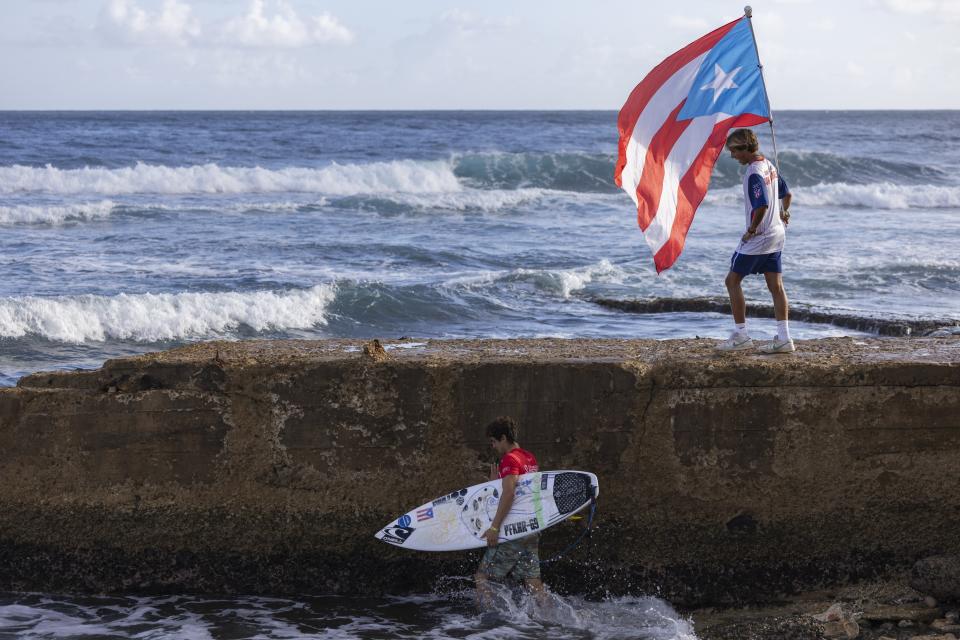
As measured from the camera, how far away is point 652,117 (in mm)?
7277

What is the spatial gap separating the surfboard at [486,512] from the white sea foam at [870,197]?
79.3 ft

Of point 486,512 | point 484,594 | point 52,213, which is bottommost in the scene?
point 484,594

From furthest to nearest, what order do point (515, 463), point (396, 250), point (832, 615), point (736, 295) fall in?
point (396, 250) < point (736, 295) < point (515, 463) < point (832, 615)

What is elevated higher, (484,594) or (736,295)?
(736,295)

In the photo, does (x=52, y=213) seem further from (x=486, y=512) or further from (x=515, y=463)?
(x=515, y=463)

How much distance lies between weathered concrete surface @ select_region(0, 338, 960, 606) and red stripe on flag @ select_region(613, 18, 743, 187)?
6.10 feet

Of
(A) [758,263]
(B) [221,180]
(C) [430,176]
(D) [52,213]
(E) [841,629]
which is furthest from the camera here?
(C) [430,176]

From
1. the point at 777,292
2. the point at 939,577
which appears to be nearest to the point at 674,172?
the point at 777,292

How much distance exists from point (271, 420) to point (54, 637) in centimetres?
162

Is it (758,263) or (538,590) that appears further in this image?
(758,263)

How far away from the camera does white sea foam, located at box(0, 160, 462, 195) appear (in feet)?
103

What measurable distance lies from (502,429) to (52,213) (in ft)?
67.1

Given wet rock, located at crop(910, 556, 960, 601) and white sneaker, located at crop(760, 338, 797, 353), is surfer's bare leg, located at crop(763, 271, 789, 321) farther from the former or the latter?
wet rock, located at crop(910, 556, 960, 601)

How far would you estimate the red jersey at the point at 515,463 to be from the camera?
228 inches
